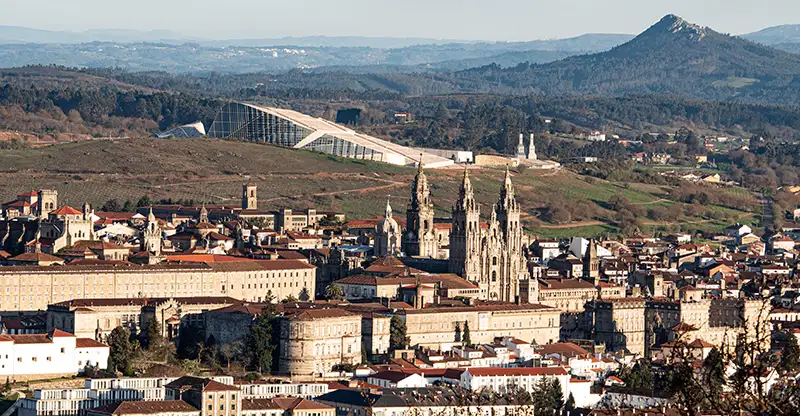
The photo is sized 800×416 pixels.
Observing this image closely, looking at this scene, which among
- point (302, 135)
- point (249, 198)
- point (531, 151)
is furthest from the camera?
point (531, 151)

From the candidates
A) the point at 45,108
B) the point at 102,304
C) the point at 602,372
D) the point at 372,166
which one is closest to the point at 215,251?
the point at 102,304

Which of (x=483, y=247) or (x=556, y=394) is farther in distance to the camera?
(x=483, y=247)

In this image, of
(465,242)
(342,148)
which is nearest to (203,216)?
(465,242)

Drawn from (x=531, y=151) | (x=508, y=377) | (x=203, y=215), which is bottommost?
(x=531, y=151)

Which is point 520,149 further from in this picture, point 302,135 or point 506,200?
point 506,200

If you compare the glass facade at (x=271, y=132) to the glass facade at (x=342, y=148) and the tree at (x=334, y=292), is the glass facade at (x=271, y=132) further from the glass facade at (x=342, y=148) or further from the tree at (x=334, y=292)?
the tree at (x=334, y=292)

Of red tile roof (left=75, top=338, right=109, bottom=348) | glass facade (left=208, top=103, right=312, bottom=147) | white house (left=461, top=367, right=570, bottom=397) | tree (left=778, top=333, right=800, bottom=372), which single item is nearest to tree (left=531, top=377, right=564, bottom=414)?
white house (left=461, top=367, right=570, bottom=397)

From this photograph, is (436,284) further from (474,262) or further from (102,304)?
(102,304)

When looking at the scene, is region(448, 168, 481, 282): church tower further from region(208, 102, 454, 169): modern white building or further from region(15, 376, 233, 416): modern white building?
region(208, 102, 454, 169): modern white building
